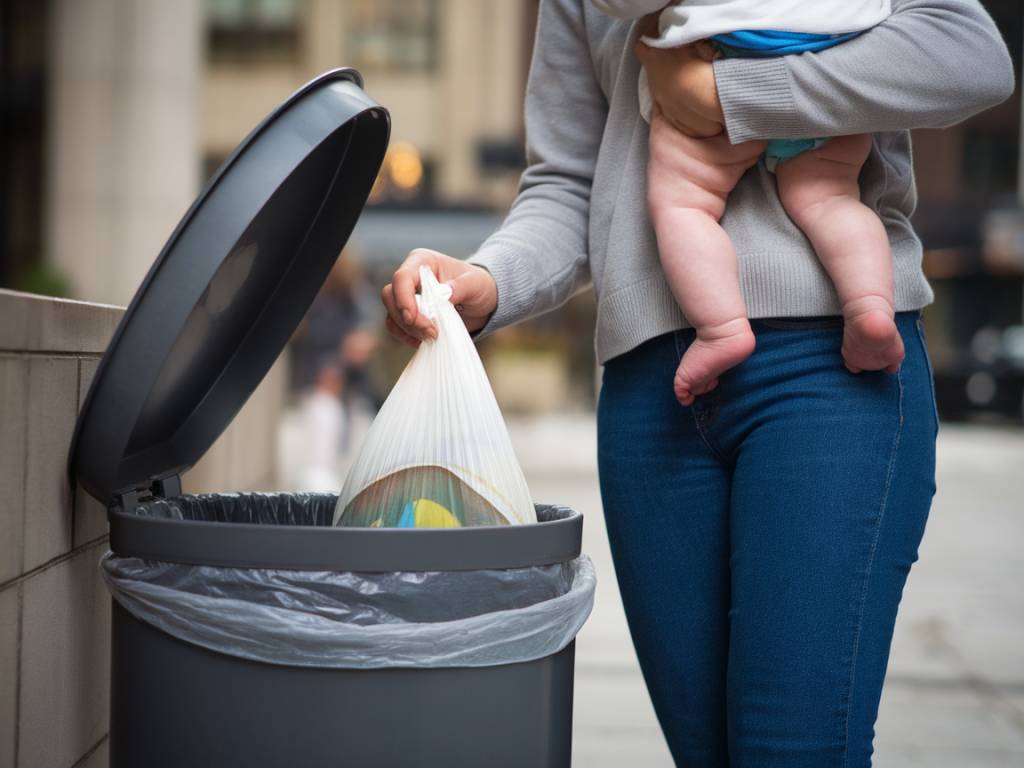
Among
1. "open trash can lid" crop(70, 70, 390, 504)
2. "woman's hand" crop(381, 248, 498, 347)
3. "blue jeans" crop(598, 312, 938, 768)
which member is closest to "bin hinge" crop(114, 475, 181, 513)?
"open trash can lid" crop(70, 70, 390, 504)

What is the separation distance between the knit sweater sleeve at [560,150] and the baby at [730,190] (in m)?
0.22

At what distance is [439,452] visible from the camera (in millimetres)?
1371

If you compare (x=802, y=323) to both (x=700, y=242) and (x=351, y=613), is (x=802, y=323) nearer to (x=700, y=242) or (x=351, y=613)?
(x=700, y=242)

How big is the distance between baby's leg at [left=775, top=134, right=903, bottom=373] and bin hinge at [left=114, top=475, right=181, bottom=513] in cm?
89

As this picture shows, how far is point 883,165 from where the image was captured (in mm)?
1449

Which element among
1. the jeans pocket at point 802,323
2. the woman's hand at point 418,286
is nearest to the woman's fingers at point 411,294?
the woman's hand at point 418,286

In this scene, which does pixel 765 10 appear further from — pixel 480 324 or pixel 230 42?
pixel 230 42

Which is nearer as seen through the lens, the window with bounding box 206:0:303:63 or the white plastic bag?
the white plastic bag

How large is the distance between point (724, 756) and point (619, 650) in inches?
104

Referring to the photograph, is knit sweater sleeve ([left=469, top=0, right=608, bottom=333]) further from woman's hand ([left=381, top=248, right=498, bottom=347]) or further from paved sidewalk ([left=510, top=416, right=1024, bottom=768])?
paved sidewalk ([left=510, top=416, right=1024, bottom=768])

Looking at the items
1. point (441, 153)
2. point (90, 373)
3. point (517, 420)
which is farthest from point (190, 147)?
point (90, 373)

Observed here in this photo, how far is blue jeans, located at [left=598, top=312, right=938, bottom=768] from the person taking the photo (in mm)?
1312

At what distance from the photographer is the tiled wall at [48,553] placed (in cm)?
136

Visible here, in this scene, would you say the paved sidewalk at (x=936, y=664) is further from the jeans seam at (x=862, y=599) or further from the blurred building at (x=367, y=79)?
the blurred building at (x=367, y=79)
